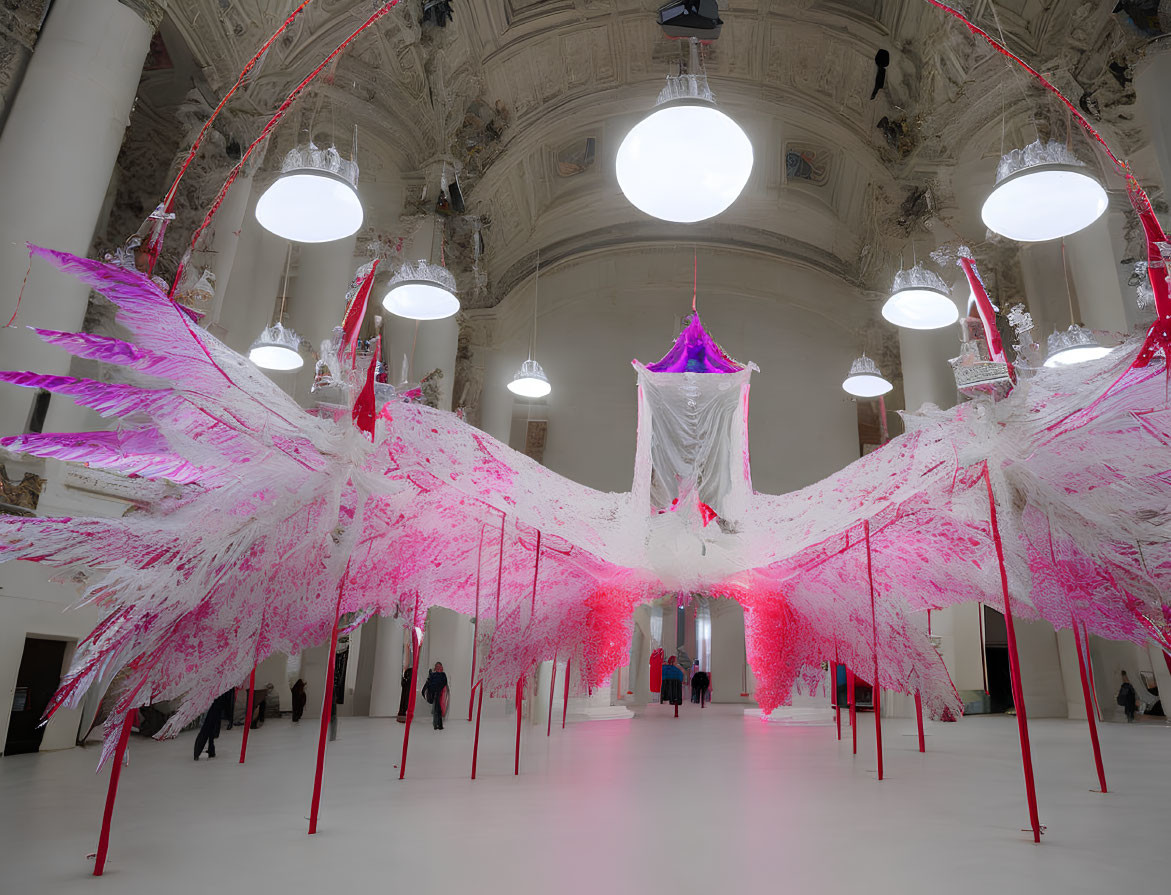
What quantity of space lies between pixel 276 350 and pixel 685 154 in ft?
21.4

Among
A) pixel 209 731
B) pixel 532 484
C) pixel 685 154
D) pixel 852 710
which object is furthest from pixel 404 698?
pixel 685 154

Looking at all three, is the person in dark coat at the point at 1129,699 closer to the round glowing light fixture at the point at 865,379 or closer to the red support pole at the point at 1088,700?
the round glowing light fixture at the point at 865,379

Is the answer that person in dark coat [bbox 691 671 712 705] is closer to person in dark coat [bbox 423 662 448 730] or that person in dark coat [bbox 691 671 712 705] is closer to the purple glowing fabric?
person in dark coat [bbox 423 662 448 730]

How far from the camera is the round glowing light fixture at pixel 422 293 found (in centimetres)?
967

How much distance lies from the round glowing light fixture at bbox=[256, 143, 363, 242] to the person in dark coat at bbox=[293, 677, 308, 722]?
8336mm

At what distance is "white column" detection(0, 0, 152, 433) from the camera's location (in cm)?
611

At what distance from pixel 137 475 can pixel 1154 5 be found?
10470 millimetres

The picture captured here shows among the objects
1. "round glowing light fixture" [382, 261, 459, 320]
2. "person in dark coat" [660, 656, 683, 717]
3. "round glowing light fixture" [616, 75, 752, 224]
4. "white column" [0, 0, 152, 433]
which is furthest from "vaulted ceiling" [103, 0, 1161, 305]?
"person in dark coat" [660, 656, 683, 717]

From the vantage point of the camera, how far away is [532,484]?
5.06 m

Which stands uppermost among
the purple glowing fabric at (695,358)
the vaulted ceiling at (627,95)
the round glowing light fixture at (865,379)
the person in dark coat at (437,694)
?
the vaulted ceiling at (627,95)

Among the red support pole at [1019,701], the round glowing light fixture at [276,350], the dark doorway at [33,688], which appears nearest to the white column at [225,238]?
the round glowing light fixture at [276,350]

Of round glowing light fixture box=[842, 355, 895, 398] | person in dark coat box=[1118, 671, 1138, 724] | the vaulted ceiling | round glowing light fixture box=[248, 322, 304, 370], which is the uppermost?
the vaulted ceiling

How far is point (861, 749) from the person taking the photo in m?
7.68

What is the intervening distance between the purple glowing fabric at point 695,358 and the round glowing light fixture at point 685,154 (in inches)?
100.0
